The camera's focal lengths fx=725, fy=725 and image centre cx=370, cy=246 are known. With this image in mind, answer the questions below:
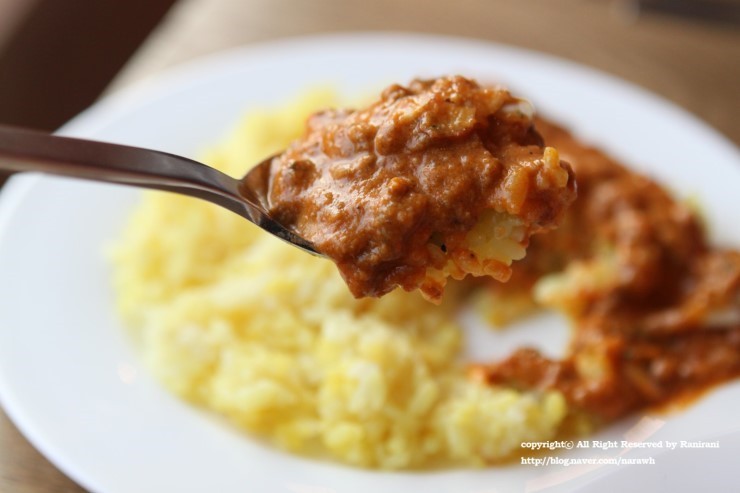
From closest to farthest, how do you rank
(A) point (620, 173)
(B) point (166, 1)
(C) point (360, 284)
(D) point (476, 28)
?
(C) point (360, 284) → (A) point (620, 173) → (D) point (476, 28) → (B) point (166, 1)

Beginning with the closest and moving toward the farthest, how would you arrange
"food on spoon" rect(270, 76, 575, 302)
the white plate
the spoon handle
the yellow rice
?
the spoon handle → "food on spoon" rect(270, 76, 575, 302) → the white plate → the yellow rice

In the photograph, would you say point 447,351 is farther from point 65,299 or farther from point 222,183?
point 65,299

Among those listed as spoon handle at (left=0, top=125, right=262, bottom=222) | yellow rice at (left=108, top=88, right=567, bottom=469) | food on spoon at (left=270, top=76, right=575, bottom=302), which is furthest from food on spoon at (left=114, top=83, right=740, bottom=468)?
spoon handle at (left=0, top=125, right=262, bottom=222)

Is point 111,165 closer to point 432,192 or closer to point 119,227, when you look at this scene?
point 432,192

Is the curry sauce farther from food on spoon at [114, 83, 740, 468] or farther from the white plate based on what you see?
the white plate

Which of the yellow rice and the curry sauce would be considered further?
the curry sauce

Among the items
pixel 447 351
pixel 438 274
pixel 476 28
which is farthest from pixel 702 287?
pixel 476 28

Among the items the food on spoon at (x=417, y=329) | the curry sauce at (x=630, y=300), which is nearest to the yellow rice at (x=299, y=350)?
the food on spoon at (x=417, y=329)
